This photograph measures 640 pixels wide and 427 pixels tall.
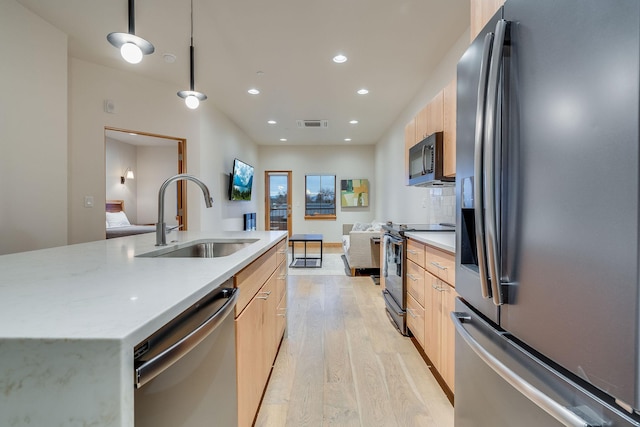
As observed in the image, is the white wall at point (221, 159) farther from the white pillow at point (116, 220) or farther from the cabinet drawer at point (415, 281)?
the cabinet drawer at point (415, 281)

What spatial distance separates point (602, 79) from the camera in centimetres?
50

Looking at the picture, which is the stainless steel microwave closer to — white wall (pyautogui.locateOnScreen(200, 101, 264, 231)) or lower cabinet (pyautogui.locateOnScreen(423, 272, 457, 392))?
lower cabinet (pyautogui.locateOnScreen(423, 272, 457, 392))

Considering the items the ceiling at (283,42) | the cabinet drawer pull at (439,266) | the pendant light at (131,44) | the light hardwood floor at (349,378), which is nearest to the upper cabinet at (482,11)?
the cabinet drawer pull at (439,266)

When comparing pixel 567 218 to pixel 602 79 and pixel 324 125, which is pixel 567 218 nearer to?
pixel 602 79

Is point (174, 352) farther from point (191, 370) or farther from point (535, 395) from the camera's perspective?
point (535, 395)

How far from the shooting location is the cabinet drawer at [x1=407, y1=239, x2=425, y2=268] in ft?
6.88

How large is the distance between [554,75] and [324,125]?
554cm

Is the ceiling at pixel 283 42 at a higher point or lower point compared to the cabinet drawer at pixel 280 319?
higher

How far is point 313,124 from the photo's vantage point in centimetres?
584

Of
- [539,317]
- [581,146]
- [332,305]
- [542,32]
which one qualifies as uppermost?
[542,32]

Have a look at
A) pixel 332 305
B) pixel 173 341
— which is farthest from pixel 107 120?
pixel 173 341

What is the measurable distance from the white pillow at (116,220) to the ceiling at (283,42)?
12.3 ft

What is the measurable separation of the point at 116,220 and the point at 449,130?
6928 millimetres

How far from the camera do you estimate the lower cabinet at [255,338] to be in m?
1.13
